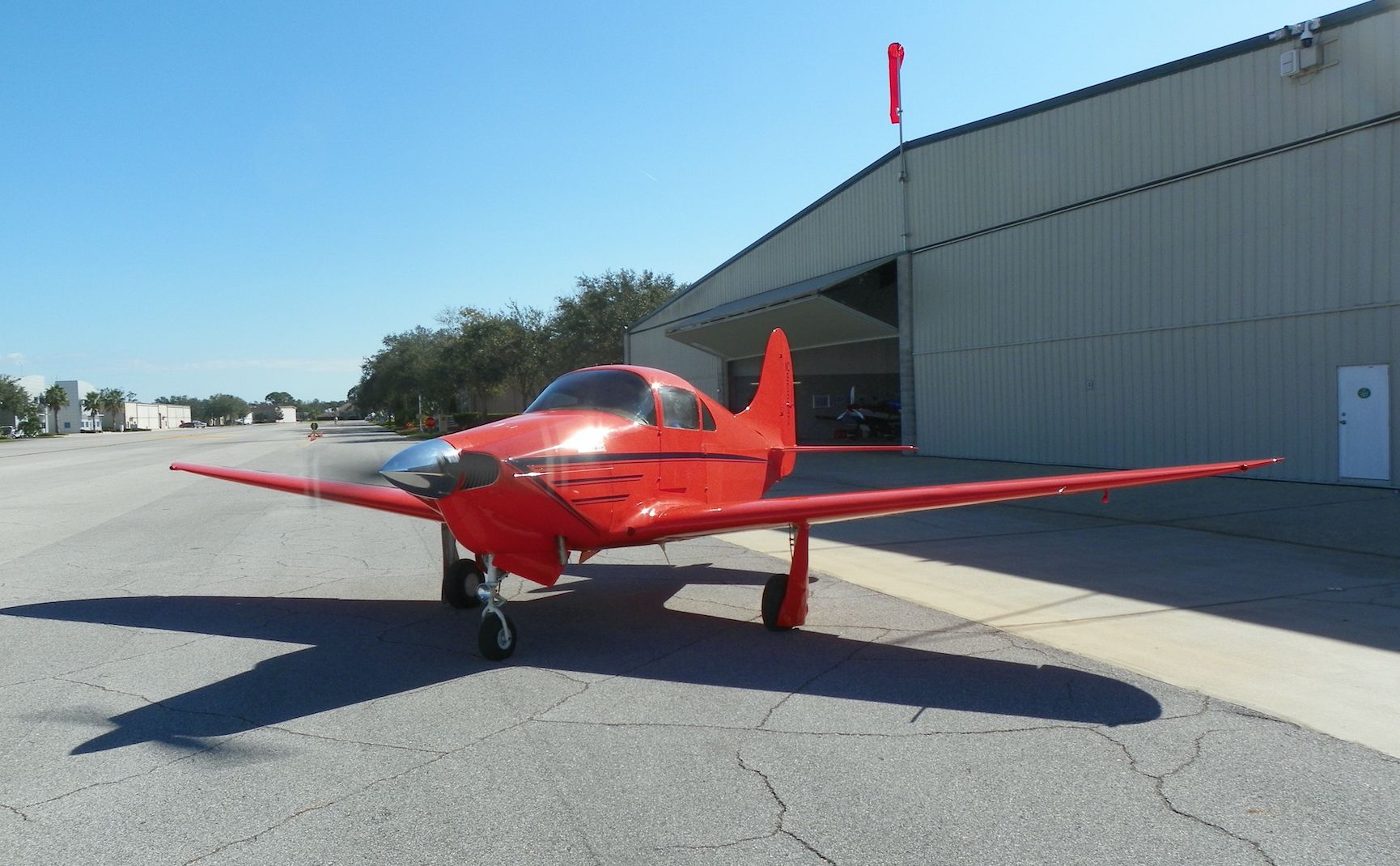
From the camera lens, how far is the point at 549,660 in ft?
19.7

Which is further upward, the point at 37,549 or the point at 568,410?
the point at 568,410

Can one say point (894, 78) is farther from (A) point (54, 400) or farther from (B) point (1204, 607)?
(A) point (54, 400)

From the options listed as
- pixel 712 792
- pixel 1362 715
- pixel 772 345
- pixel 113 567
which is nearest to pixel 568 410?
pixel 712 792

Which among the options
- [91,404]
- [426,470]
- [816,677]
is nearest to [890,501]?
[816,677]

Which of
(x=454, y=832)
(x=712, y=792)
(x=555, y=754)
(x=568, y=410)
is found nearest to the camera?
(x=454, y=832)

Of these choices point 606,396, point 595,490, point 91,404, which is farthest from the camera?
point 91,404

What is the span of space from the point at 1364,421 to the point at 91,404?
168 m

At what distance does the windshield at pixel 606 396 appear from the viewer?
6770 millimetres

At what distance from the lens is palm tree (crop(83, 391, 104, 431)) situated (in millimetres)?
139000

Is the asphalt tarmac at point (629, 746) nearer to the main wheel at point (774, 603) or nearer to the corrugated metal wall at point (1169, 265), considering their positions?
the main wheel at point (774, 603)

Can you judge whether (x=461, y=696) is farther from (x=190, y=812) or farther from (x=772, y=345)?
(x=772, y=345)

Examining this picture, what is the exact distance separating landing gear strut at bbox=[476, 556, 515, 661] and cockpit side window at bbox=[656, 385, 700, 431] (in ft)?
6.16

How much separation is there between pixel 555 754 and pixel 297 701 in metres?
1.88

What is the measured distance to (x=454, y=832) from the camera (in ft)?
11.3
